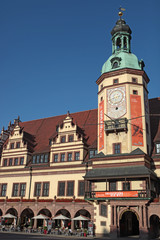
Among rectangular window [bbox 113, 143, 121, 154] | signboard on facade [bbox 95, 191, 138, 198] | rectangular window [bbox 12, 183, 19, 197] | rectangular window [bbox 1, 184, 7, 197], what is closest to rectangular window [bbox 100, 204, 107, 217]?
signboard on facade [bbox 95, 191, 138, 198]

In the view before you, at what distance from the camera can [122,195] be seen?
3120cm

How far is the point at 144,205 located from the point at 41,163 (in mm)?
19333

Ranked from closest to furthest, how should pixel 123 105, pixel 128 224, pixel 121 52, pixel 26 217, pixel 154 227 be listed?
pixel 154 227 < pixel 128 224 < pixel 123 105 < pixel 26 217 < pixel 121 52

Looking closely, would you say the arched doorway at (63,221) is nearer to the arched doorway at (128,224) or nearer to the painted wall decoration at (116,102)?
the arched doorway at (128,224)

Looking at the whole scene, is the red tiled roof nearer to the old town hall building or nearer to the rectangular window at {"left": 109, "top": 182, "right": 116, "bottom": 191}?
Answer: the old town hall building

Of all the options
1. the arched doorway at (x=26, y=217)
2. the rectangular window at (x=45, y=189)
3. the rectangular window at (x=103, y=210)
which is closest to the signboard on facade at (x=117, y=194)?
the rectangular window at (x=103, y=210)

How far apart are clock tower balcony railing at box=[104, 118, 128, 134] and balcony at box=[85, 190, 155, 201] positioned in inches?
326

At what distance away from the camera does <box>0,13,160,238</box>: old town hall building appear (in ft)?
105

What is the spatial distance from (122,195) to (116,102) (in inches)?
511

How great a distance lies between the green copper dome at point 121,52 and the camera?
3978 centimetres

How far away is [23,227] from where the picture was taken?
3941 cm

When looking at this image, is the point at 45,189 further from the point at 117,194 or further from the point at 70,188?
the point at 117,194

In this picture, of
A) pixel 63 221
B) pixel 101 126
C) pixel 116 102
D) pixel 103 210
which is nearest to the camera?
pixel 103 210

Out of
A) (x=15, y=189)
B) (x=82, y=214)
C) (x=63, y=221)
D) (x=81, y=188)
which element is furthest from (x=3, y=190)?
(x=82, y=214)
